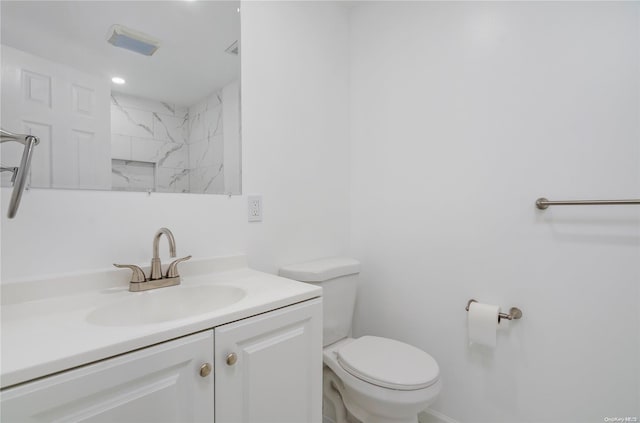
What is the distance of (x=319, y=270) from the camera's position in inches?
53.0

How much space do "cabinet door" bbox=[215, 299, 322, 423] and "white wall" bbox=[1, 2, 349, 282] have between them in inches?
19.2

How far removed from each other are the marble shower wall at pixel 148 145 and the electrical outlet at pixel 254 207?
0.27m

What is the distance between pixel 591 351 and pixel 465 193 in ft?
2.46

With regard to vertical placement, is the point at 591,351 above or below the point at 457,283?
below

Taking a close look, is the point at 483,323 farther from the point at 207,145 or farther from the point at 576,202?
the point at 207,145

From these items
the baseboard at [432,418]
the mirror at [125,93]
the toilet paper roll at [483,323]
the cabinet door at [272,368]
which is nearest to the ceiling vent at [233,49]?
the mirror at [125,93]

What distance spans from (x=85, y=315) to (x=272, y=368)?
0.50 meters

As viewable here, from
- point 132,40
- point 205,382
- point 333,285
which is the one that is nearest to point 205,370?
point 205,382

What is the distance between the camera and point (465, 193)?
4.47 feet

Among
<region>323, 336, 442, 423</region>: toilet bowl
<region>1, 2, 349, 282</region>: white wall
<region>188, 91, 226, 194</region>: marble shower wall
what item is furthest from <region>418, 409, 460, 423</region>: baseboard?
<region>188, 91, 226, 194</region>: marble shower wall

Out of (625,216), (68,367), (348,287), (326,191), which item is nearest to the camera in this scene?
(68,367)

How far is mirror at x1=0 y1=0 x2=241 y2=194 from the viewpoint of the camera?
2.74 ft

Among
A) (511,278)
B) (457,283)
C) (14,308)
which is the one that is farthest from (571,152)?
(14,308)

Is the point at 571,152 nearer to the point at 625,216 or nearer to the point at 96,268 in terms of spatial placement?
the point at 625,216
